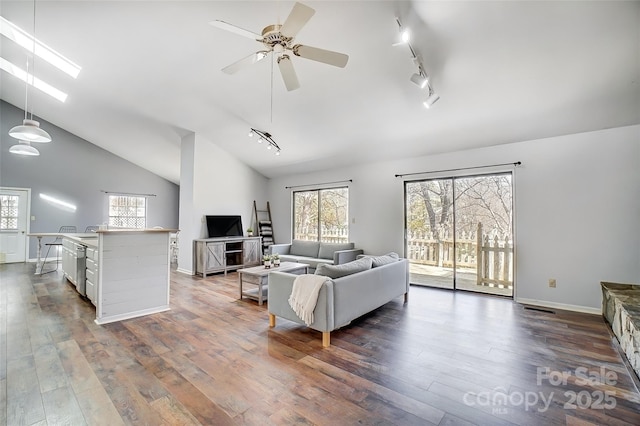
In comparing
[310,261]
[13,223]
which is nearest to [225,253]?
[310,261]

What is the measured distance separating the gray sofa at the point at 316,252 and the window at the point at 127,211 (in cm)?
532

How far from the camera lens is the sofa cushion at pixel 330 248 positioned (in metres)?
6.32

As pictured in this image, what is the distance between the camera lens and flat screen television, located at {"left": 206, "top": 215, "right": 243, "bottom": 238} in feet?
22.0

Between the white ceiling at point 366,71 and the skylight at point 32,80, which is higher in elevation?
the skylight at point 32,80

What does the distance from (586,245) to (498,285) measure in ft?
4.43

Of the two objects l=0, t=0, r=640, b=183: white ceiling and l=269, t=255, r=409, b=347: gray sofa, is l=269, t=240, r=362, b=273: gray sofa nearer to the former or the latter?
l=269, t=255, r=409, b=347: gray sofa

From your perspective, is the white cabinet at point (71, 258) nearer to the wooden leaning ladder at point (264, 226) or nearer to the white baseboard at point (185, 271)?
the white baseboard at point (185, 271)

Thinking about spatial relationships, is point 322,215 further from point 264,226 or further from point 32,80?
point 32,80

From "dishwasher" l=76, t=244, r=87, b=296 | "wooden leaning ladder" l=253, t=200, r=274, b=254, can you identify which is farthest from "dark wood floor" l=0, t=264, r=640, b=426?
"wooden leaning ladder" l=253, t=200, r=274, b=254

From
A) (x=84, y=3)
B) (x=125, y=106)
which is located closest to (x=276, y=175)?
(x=125, y=106)

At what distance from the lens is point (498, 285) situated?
481cm

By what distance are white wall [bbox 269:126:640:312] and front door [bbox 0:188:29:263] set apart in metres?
10.6

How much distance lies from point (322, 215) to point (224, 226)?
8.13 feet

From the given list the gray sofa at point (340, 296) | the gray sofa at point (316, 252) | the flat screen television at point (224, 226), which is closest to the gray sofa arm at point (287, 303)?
the gray sofa at point (340, 296)
